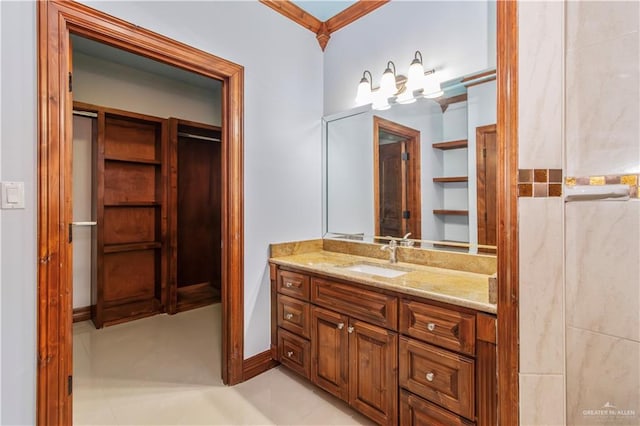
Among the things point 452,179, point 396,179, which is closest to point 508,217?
point 452,179

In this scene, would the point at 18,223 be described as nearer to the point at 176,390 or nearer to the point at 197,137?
the point at 176,390

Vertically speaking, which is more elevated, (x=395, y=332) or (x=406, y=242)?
(x=406, y=242)

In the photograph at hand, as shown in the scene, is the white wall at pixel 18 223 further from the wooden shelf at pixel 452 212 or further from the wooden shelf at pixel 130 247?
the wooden shelf at pixel 452 212

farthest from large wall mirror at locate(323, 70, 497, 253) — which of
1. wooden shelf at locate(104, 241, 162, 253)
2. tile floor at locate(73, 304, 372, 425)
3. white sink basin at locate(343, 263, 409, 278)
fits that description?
wooden shelf at locate(104, 241, 162, 253)

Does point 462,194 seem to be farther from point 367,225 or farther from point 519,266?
point 519,266

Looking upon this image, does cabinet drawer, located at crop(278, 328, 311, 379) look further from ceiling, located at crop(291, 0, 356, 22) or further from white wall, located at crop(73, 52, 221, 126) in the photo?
white wall, located at crop(73, 52, 221, 126)

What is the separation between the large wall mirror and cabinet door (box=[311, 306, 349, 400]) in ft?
2.55

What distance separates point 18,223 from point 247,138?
130 centimetres

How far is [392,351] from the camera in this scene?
1.51 metres

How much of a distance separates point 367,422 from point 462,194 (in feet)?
4.81

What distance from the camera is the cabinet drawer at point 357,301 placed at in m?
1.52

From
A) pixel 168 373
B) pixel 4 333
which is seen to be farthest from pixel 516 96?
pixel 168 373

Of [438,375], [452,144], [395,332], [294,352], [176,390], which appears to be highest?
[452,144]

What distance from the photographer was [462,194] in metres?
1.84
